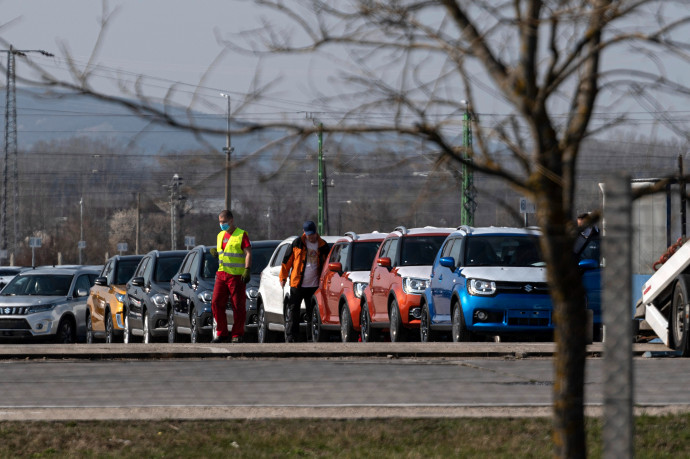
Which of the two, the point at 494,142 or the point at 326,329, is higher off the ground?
the point at 494,142

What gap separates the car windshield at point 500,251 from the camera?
1895 cm

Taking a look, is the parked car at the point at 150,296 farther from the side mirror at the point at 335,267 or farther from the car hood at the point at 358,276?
the car hood at the point at 358,276

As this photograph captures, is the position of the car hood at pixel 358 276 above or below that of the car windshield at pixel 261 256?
below

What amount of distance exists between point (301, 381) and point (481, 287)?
18.1ft

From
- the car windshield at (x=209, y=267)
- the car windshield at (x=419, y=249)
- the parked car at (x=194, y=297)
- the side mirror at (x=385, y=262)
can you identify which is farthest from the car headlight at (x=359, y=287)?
the car windshield at (x=209, y=267)

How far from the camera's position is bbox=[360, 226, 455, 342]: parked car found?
19516mm

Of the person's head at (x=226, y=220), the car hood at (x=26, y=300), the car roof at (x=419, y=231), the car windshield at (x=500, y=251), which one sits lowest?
the car hood at (x=26, y=300)

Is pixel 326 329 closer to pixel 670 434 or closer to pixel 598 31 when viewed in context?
pixel 670 434

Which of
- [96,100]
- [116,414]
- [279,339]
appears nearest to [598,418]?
[116,414]

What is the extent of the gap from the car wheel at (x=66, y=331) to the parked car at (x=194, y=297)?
3.71 metres

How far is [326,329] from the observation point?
21.9 meters

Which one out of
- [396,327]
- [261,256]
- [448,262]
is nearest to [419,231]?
[396,327]

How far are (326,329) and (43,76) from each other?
16622 millimetres

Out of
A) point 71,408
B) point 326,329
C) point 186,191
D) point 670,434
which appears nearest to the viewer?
point 186,191
